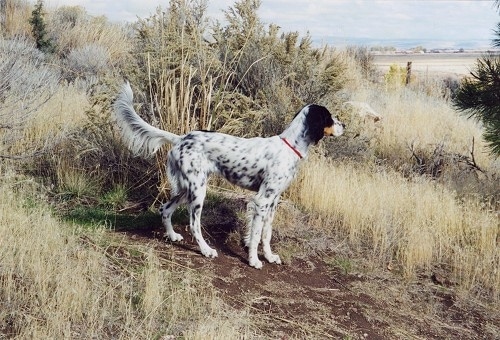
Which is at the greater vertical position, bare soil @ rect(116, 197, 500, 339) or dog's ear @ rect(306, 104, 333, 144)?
dog's ear @ rect(306, 104, 333, 144)

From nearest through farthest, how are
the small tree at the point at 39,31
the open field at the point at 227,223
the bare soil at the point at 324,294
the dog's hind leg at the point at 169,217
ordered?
the open field at the point at 227,223 < the bare soil at the point at 324,294 < the dog's hind leg at the point at 169,217 < the small tree at the point at 39,31

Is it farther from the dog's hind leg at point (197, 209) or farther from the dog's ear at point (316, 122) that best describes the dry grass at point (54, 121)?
the dog's ear at point (316, 122)

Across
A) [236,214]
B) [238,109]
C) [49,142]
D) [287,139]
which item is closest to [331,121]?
[287,139]

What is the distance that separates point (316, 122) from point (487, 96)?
2.40m

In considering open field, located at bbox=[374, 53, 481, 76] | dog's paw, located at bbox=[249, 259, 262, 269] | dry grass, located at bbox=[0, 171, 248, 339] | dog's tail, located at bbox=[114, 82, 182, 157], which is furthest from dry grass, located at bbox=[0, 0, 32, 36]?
dog's paw, located at bbox=[249, 259, 262, 269]

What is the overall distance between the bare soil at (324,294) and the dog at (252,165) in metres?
0.25

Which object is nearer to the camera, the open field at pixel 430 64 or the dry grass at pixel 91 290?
the dry grass at pixel 91 290

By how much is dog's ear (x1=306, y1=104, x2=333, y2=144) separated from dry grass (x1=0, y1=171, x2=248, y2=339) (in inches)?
66.6

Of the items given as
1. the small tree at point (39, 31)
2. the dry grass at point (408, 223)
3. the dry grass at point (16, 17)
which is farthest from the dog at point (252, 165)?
the dry grass at point (16, 17)

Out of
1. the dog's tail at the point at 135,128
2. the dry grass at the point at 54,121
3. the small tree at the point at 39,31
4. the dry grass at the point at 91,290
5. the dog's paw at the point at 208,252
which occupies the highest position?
the small tree at the point at 39,31

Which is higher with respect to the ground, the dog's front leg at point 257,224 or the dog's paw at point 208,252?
the dog's front leg at point 257,224

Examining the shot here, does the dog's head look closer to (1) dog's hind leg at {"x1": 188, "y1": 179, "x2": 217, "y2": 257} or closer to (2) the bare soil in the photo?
(1) dog's hind leg at {"x1": 188, "y1": 179, "x2": 217, "y2": 257}

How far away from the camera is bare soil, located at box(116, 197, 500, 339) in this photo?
15.2 feet

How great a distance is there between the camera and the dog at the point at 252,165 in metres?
Answer: 5.61
